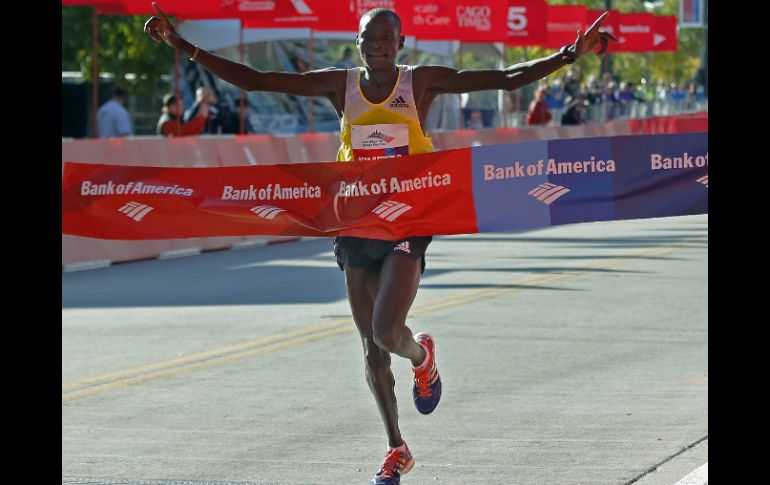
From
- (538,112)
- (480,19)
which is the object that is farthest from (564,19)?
(480,19)

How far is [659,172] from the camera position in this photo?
7508mm

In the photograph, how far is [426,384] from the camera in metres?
8.12

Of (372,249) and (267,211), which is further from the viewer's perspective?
(267,211)

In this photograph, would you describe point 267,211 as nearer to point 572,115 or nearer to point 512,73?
point 512,73

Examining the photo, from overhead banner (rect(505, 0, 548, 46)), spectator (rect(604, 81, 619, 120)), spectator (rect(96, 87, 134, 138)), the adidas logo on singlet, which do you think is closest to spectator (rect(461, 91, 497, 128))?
overhead banner (rect(505, 0, 548, 46))

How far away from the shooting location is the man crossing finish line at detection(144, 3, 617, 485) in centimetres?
737

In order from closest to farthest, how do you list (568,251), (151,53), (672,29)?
(568,251) → (151,53) → (672,29)

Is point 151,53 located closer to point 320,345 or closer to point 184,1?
point 184,1

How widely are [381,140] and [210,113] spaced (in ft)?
58.2

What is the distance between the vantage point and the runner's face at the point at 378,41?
737 centimetres

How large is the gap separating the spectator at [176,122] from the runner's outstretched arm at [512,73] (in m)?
15.9

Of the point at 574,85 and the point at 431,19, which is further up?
the point at 431,19
